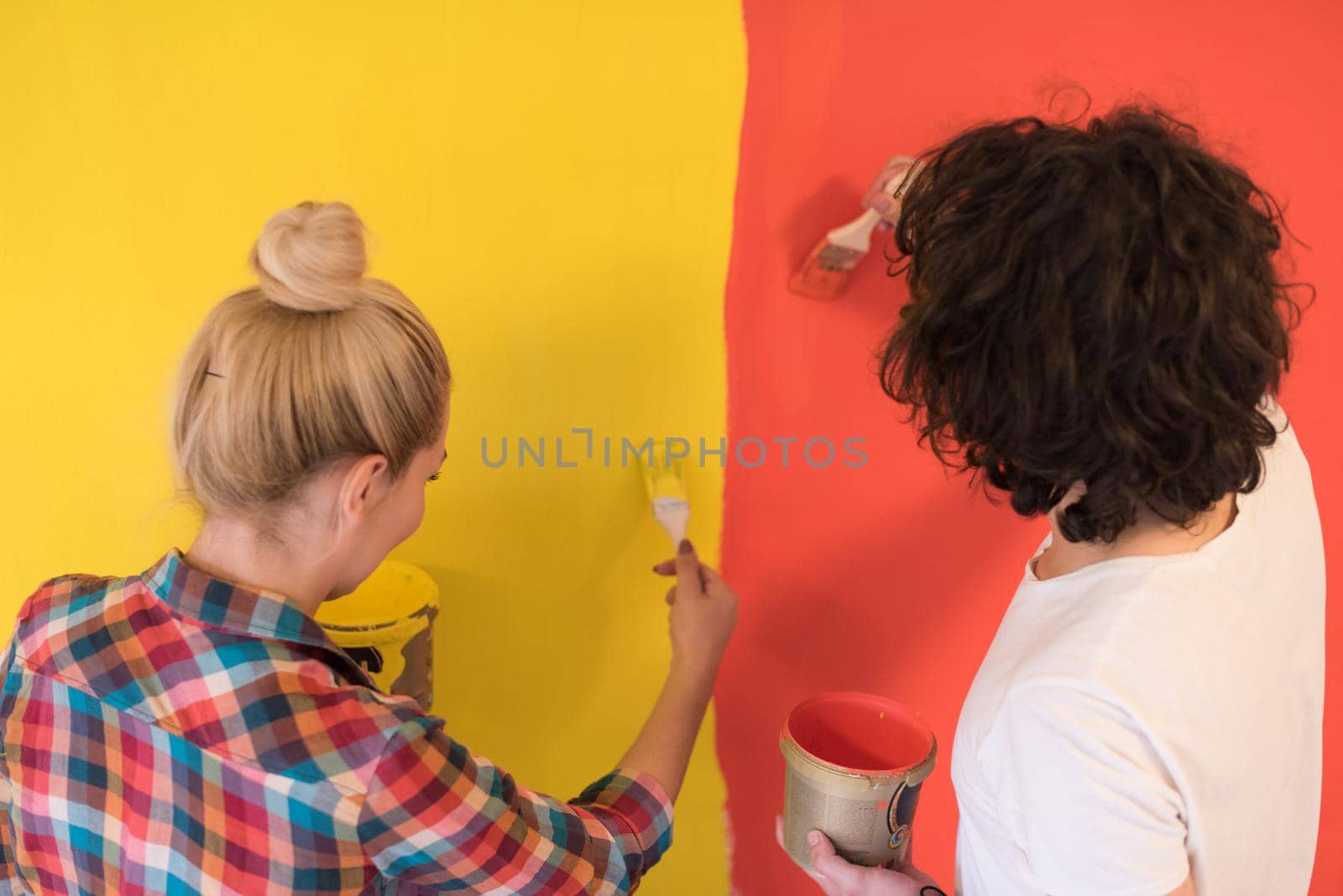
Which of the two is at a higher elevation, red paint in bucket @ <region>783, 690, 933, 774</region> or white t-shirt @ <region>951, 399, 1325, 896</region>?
white t-shirt @ <region>951, 399, 1325, 896</region>

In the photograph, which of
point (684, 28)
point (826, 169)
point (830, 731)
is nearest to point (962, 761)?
point (830, 731)

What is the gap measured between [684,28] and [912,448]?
553 mm

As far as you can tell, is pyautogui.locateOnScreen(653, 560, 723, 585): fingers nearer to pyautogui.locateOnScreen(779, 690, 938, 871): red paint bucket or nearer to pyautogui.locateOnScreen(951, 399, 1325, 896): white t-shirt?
pyautogui.locateOnScreen(779, 690, 938, 871): red paint bucket

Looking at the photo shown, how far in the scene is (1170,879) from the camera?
62 cm

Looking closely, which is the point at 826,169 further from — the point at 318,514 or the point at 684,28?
the point at 318,514

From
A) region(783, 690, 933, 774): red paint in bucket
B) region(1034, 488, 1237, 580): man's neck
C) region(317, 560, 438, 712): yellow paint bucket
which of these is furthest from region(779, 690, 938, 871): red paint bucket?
region(317, 560, 438, 712): yellow paint bucket

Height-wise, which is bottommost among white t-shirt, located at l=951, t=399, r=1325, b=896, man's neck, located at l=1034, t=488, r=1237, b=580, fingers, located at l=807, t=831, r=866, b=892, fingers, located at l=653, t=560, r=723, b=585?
fingers, located at l=807, t=831, r=866, b=892

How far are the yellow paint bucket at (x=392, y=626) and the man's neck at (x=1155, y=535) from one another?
62cm

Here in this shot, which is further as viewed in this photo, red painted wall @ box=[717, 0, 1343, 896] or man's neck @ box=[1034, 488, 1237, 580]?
red painted wall @ box=[717, 0, 1343, 896]

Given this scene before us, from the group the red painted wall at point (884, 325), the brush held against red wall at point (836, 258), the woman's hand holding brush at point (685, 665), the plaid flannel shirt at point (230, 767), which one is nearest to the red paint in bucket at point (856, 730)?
the woman's hand holding brush at point (685, 665)

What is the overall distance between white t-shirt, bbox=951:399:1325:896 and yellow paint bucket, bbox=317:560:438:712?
21.1 inches

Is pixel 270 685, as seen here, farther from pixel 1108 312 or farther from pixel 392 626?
pixel 1108 312

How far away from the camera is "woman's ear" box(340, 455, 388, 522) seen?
2.33 feet

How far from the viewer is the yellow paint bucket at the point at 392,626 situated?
92cm
